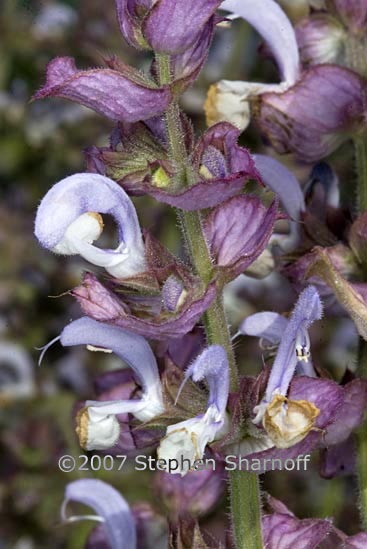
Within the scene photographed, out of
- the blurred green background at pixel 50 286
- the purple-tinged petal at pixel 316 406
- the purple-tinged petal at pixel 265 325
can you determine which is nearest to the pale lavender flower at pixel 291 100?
the purple-tinged petal at pixel 265 325

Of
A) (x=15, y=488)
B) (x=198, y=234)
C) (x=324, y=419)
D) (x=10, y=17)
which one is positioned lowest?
(x=15, y=488)

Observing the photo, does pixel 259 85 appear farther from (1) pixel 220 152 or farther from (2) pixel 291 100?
(1) pixel 220 152

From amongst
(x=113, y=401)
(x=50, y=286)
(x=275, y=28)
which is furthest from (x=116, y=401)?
(x=50, y=286)

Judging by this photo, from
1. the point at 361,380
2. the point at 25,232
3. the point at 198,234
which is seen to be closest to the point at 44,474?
the point at 25,232

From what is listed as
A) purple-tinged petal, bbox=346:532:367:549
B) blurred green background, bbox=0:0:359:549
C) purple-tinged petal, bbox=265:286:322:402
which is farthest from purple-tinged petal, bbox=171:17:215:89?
blurred green background, bbox=0:0:359:549

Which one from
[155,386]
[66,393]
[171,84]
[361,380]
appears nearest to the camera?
[171,84]

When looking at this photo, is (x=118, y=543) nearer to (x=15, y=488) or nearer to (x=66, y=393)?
(x=15, y=488)

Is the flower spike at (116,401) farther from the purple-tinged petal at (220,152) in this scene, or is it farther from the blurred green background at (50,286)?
the blurred green background at (50,286)
